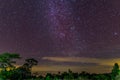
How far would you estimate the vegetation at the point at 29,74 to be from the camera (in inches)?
2783

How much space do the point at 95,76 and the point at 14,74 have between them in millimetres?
19513

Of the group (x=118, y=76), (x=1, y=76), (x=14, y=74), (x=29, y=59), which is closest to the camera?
(x=118, y=76)

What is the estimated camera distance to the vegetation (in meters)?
70.7

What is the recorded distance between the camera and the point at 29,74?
84.6 metres

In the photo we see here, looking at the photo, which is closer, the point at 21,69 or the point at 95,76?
the point at 95,76

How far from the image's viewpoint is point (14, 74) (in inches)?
3206

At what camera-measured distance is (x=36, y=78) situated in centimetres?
7438

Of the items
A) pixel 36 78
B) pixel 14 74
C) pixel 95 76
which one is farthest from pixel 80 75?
pixel 14 74

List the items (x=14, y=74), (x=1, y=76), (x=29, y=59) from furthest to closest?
(x=29, y=59)
(x=14, y=74)
(x=1, y=76)

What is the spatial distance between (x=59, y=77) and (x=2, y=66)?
61.7ft

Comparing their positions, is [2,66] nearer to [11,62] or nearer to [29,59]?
[11,62]

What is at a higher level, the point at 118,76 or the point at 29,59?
the point at 29,59

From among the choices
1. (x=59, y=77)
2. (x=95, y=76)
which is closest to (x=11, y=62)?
(x=59, y=77)

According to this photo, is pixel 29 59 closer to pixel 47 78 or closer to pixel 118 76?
pixel 47 78
